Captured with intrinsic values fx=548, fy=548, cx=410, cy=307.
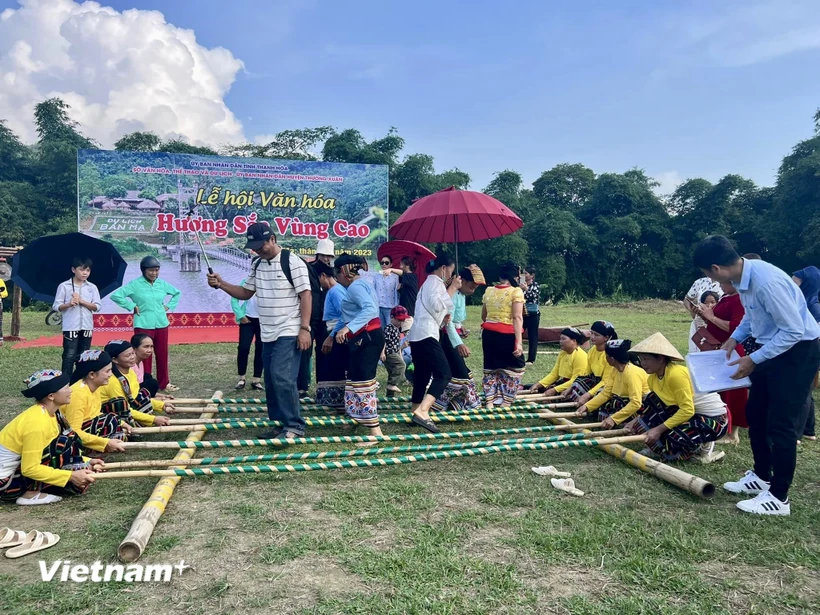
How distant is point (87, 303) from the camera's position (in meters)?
6.65

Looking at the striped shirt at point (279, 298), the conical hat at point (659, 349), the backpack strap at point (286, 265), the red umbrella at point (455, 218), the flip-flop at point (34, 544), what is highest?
the red umbrella at point (455, 218)

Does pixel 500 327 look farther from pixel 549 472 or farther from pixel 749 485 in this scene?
pixel 749 485

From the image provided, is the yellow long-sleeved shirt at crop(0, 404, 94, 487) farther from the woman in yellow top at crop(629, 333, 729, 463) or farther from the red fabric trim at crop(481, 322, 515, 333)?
the woman in yellow top at crop(629, 333, 729, 463)

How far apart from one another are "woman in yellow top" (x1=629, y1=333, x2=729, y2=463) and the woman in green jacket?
5.49 meters

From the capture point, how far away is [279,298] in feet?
15.8

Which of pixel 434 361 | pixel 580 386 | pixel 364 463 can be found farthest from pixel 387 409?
pixel 580 386

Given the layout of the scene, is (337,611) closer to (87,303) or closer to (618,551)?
(618,551)

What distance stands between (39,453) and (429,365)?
3.17 meters

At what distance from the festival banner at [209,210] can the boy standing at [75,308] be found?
7232 millimetres

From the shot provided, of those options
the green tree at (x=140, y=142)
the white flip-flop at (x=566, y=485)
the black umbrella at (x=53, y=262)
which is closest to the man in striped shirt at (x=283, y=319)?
the white flip-flop at (x=566, y=485)

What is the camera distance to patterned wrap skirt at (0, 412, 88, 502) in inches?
141

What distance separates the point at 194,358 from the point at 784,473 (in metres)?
9.31

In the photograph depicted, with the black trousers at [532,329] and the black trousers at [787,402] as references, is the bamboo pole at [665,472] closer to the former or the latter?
the black trousers at [787,402]

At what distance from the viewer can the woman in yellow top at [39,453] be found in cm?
348
